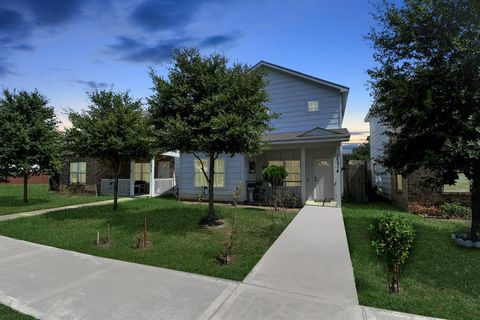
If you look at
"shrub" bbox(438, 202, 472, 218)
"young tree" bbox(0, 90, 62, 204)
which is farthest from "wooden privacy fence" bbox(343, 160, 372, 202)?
"young tree" bbox(0, 90, 62, 204)

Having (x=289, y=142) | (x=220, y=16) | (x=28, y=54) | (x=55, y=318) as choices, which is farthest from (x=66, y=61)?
(x=55, y=318)

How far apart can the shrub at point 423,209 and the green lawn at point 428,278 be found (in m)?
2.99

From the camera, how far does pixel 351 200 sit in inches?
595

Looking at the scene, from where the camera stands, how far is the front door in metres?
13.8

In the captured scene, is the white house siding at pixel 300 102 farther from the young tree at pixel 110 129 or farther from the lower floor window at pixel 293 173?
the young tree at pixel 110 129

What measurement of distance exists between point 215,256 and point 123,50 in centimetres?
834

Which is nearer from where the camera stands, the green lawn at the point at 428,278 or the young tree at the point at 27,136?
the green lawn at the point at 428,278

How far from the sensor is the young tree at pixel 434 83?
575 cm

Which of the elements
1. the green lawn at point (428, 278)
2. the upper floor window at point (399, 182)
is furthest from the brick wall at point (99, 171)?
the green lawn at point (428, 278)

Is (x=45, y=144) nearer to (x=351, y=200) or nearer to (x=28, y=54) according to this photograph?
(x=28, y=54)

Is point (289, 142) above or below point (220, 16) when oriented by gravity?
below

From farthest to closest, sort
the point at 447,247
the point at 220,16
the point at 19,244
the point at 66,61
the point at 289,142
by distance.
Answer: the point at 289,142, the point at 66,61, the point at 220,16, the point at 19,244, the point at 447,247

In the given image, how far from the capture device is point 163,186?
61.5ft

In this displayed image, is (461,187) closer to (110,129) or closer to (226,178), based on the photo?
(226,178)
